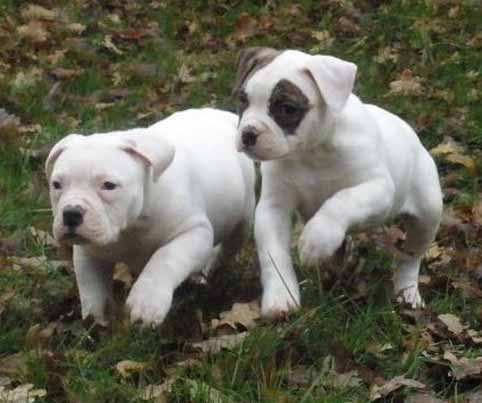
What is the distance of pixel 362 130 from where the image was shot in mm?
5539

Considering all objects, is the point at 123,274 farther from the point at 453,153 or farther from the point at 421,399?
the point at 453,153

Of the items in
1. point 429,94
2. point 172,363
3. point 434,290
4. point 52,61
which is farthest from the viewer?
point 52,61

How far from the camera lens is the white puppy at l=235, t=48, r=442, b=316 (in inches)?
205

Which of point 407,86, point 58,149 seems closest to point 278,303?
point 58,149

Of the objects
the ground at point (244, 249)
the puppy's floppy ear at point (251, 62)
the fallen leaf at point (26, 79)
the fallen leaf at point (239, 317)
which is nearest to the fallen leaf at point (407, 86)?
the ground at point (244, 249)

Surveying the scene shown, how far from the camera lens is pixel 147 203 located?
5340 mm

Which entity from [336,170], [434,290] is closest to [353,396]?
[336,170]

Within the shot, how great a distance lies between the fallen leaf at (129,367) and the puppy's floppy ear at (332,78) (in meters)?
1.31

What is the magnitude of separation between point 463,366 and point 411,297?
111cm

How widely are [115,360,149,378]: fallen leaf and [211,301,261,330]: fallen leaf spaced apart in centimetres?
53

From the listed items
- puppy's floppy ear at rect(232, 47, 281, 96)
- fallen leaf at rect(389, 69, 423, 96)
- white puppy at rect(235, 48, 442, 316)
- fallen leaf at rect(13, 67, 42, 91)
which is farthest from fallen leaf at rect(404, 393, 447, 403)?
fallen leaf at rect(13, 67, 42, 91)

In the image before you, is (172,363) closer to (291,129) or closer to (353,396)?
(353,396)

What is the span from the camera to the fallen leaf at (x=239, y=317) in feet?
17.0

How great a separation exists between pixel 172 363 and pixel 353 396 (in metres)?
0.71
